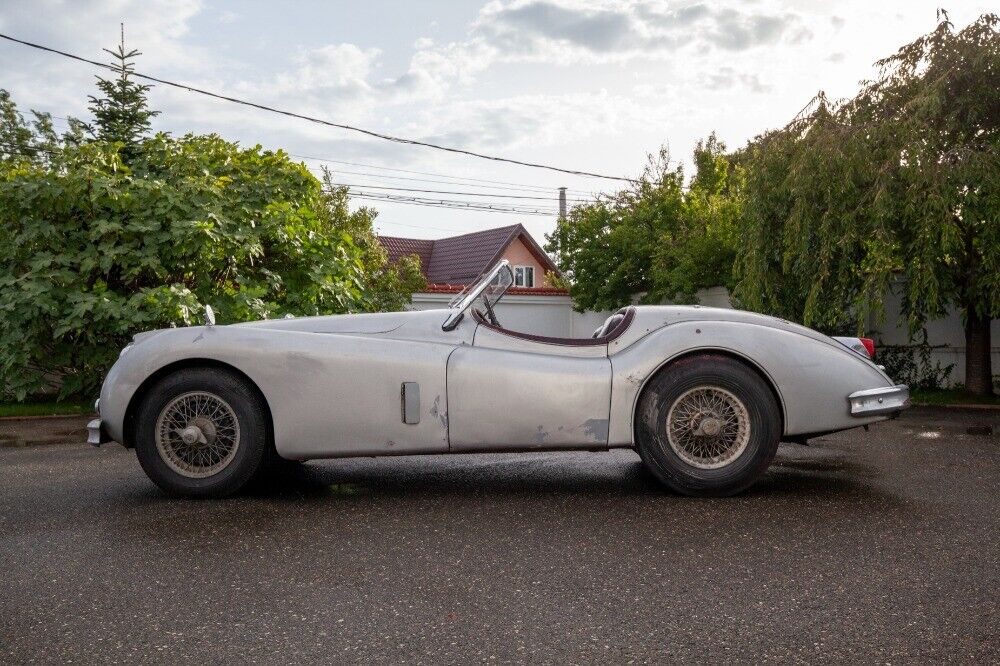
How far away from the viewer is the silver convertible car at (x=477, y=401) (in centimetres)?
498

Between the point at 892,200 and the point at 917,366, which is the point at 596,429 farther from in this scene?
the point at 917,366

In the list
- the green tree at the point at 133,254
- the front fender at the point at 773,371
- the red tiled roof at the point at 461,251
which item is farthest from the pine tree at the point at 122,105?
the red tiled roof at the point at 461,251

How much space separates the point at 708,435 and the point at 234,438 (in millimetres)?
2606

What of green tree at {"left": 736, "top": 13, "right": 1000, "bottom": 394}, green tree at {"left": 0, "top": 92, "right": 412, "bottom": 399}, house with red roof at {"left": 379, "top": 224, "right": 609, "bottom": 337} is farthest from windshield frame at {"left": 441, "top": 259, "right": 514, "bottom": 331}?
house with red roof at {"left": 379, "top": 224, "right": 609, "bottom": 337}

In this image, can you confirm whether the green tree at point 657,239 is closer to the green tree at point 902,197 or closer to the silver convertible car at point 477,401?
the green tree at point 902,197

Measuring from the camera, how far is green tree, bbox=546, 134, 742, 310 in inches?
750

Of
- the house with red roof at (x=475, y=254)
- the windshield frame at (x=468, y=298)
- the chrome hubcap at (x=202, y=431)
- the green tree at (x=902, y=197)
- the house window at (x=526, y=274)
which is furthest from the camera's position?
the house window at (x=526, y=274)

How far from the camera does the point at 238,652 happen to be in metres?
2.72

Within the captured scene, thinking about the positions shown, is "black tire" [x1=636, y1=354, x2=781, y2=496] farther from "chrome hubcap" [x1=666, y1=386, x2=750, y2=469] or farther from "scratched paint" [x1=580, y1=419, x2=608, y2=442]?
"scratched paint" [x1=580, y1=419, x2=608, y2=442]

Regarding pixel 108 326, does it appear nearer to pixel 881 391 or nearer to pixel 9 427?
pixel 9 427

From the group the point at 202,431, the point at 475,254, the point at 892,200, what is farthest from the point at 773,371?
the point at 475,254

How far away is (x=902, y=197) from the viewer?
37.9 feet

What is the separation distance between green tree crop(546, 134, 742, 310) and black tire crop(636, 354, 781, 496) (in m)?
12.8

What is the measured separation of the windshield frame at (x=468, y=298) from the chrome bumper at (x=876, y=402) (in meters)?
2.09
